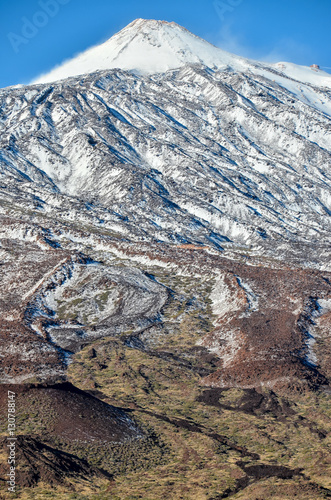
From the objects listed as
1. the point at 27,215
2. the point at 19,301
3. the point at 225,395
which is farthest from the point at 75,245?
the point at 225,395

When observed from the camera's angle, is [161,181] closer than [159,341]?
No

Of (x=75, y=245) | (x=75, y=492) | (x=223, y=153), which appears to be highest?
(x=223, y=153)

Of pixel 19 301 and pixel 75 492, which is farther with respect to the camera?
pixel 19 301

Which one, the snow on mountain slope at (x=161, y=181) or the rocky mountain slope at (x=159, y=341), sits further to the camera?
the snow on mountain slope at (x=161, y=181)

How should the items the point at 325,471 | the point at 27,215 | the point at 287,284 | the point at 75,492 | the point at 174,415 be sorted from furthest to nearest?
the point at 27,215
the point at 287,284
the point at 174,415
the point at 325,471
the point at 75,492

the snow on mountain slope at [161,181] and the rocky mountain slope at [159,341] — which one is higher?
the snow on mountain slope at [161,181]

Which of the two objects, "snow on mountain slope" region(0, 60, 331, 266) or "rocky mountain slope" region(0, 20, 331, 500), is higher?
"snow on mountain slope" region(0, 60, 331, 266)

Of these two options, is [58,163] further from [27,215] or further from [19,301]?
[19,301]

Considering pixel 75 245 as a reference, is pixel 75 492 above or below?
below

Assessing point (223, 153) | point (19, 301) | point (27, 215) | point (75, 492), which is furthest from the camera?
point (223, 153)

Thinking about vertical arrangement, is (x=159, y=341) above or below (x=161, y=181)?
below

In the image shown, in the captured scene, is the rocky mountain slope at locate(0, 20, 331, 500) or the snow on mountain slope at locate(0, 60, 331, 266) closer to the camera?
the rocky mountain slope at locate(0, 20, 331, 500)
